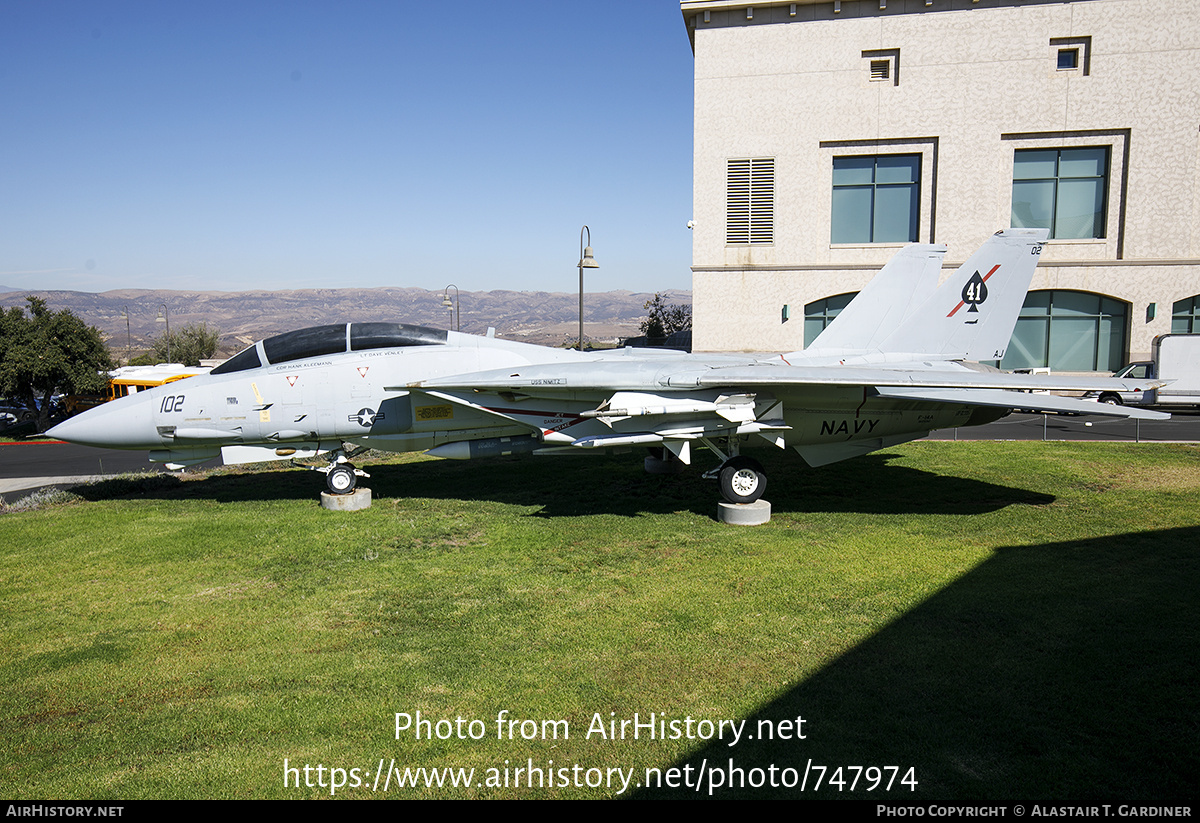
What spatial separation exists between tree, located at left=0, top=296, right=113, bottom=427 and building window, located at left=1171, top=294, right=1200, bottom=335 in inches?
1887

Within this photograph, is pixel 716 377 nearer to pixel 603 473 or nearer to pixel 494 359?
pixel 494 359

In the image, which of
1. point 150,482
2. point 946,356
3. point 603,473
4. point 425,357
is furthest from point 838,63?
point 150,482

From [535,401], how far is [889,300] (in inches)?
295

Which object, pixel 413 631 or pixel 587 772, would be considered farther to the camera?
pixel 413 631

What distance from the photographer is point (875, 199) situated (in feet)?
89.7

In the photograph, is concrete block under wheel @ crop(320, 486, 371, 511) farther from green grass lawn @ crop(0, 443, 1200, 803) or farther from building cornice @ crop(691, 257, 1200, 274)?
building cornice @ crop(691, 257, 1200, 274)

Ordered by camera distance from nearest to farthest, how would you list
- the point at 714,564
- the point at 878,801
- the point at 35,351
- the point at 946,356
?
the point at 878,801, the point at 714,564, the point at 946,356, the point at 35,351

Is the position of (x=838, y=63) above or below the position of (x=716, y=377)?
above

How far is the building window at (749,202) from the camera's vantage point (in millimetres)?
27703

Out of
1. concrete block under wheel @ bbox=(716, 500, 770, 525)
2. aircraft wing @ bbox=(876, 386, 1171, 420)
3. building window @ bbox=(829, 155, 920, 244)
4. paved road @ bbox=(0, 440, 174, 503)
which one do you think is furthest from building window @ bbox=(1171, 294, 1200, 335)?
paved road @ bbox=(0, 440, 174, 503)

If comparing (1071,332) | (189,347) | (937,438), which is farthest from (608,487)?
(189,347)

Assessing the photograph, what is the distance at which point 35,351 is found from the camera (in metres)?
32.5

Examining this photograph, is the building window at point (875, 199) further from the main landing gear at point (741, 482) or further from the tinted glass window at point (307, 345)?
the tinted glass window at point (307, 345)

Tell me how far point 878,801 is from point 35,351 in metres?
40.5
